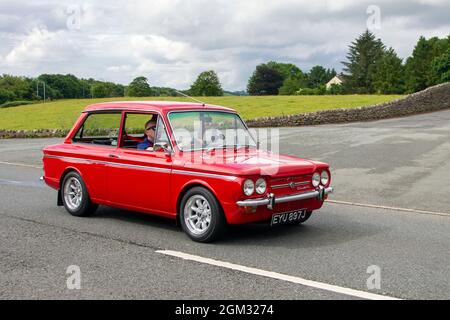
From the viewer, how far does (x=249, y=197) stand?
636 centimetres

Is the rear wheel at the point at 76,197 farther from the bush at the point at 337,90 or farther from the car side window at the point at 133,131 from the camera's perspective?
the bush at the point at 337,90

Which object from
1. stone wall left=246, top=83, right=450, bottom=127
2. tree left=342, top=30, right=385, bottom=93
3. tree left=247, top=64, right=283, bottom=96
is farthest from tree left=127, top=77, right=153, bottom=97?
tree left=247, top=64, right=283, bottom=96

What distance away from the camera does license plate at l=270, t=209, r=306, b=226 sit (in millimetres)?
6691

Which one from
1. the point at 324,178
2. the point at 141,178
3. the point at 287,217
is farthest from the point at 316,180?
the point at 141,178

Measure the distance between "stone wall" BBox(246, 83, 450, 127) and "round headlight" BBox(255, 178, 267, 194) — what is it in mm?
22994

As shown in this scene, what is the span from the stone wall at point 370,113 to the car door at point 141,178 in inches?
865

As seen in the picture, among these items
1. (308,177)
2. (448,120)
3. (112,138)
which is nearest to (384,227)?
(308,177)

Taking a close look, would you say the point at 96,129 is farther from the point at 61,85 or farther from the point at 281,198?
the point at 61,85

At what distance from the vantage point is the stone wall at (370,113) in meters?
29.3

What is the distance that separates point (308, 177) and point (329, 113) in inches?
911

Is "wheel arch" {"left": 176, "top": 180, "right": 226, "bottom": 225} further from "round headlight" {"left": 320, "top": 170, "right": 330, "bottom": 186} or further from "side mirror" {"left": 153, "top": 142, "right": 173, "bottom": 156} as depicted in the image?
"round headlight" {"left": 320, "top": 170, "right": 330, "bottom": 186}

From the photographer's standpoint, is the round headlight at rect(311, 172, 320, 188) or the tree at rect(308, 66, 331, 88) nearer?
the round headlight at rect(311, 172, 320, 188)
